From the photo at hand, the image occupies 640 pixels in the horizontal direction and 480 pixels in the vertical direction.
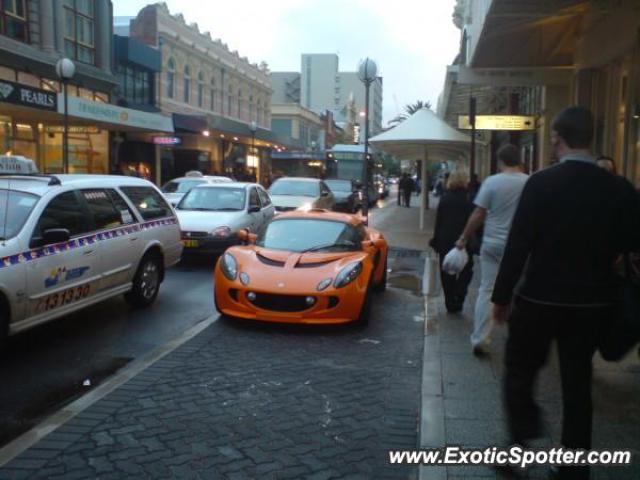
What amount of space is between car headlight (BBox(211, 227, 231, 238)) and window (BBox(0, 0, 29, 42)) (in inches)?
625

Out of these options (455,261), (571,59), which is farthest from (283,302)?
(571,59)

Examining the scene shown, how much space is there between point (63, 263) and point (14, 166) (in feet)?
5.01

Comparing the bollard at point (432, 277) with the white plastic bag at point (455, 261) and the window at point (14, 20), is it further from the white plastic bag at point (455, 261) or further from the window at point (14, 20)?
the window at point (14, 20)

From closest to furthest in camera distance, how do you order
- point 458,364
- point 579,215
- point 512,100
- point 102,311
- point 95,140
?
point 579,215, point 458,364, point 102,311, point 512,100, point 95,140

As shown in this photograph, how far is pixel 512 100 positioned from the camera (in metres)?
14.3

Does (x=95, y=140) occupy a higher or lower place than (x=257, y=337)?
higher

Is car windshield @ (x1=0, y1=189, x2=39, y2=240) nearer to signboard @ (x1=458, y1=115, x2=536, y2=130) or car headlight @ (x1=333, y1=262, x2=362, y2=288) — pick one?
car headlight @ (x1=333, y1=262, x2=362, y2=288)

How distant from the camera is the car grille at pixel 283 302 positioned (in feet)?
23.2

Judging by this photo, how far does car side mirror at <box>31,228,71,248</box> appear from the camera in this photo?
6.03 metres

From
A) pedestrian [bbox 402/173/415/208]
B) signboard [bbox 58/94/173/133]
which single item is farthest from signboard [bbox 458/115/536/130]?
pedestrian [bbox 402/173/415/208]

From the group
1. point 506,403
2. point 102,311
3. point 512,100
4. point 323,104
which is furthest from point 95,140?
point 323,104

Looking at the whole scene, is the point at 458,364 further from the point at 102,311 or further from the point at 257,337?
the point at 102,311

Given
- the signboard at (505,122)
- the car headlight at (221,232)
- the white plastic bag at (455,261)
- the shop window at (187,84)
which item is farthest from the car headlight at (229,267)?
the shop window at (187,84)

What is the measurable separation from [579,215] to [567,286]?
0.35m
